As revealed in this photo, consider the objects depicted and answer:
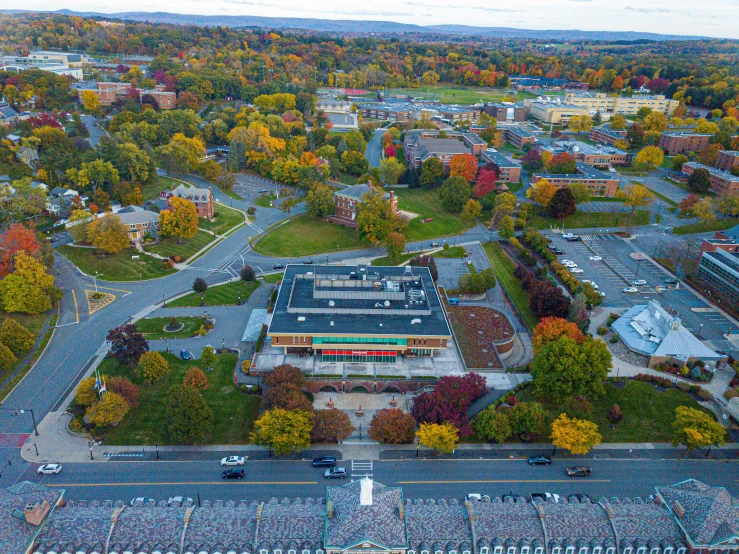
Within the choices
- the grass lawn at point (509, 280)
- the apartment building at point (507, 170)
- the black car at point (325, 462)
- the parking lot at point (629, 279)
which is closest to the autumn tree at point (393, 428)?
the black car at point (325, 462)

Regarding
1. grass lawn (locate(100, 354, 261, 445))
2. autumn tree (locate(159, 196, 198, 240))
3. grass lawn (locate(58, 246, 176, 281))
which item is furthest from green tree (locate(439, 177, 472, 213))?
grass lawn (locate(100, 354, 261, 445))

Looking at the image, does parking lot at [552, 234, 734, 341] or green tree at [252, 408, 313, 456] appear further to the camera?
parking lot at [552, 234, 734, 341]

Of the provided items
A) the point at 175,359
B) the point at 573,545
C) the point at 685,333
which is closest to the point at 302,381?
the point at 175,359

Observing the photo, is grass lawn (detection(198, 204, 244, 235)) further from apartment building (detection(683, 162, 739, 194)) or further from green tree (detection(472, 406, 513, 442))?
apartment building (detection(683, 162, 739, 194))

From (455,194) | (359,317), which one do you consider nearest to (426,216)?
(455,194)

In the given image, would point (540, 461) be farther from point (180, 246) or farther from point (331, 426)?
point (180, 246)
